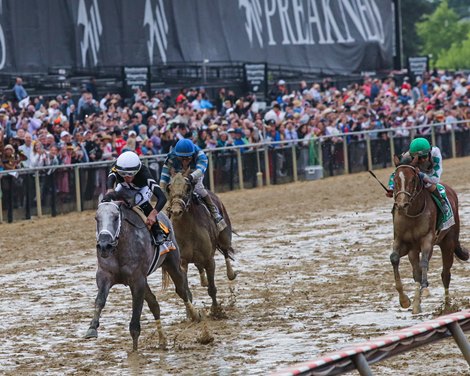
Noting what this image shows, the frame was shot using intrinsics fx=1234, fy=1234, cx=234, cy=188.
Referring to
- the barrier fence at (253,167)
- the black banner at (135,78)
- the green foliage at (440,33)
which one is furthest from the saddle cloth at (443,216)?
the green foliage at (440,33)

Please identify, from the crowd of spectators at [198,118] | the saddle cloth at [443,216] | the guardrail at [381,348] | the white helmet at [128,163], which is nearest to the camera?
the guardrail at [381,348]

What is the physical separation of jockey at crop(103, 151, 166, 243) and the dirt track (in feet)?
3.60

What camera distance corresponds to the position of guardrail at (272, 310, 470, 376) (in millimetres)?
6556

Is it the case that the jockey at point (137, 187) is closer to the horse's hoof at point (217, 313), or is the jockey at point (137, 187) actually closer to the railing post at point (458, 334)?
the horse's hoof at point (217, 313)

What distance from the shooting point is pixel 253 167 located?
25.1 metres

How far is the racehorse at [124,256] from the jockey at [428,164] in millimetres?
2742

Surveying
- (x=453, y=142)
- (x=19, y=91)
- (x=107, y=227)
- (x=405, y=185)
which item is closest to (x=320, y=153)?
(x=453, y=142)

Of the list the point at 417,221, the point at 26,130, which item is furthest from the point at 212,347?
the point at 26,130

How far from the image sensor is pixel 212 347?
10.6 m

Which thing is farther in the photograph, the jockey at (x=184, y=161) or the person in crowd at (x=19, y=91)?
the person in crowd at (x=19, y=91)

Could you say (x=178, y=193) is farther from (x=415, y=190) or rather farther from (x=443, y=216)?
(x=443, y=216)

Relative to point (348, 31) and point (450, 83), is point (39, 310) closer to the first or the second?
point (450, 83)

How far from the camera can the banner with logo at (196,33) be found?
1082 inches

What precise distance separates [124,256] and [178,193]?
1.44 metres
